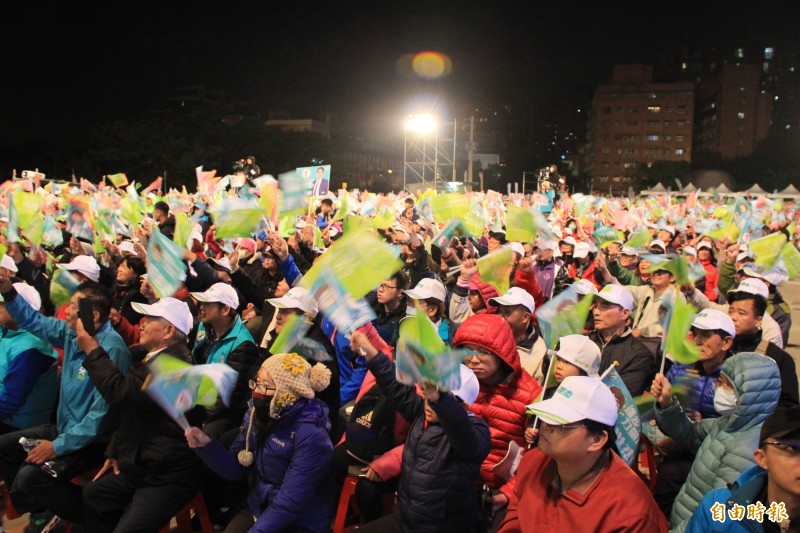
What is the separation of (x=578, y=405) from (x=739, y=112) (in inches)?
5001

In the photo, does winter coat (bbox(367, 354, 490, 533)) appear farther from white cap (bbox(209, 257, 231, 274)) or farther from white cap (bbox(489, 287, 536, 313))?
white cap (bbox(209, 257, 231, 274))

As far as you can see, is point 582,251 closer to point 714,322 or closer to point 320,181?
point 714,322

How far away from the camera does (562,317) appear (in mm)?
4734

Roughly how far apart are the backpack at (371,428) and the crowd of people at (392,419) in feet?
0.04

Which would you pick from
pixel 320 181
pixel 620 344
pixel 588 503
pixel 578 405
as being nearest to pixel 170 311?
pixel 578 405

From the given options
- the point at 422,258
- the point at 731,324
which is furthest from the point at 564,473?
the point at 422,258

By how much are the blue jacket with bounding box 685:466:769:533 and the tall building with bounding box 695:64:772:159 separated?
402 feet

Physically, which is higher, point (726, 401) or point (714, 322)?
point (714, 322)

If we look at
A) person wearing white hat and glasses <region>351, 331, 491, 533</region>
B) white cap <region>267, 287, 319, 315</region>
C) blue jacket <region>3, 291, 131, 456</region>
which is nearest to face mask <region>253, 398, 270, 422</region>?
person wearing white hat and glasses <region>351, 331, 491, 533</region>

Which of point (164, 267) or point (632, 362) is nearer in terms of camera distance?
point (632, 362)

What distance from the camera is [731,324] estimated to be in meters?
4.27

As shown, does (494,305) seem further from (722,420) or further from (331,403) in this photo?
(722,420)

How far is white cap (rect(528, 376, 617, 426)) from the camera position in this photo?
2.67 metres

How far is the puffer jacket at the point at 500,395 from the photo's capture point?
3.76m
